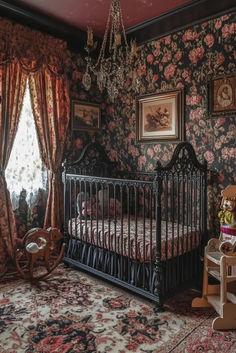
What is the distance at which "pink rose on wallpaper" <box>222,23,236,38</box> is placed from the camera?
9.23 ft

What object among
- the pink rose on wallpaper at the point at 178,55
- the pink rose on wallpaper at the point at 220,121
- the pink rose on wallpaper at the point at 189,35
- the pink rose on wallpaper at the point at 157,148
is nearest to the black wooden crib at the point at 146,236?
the pink rose on wallpaper at the point at 157,148

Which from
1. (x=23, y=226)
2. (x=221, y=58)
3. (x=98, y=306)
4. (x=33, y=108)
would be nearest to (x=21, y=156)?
(x=33, y=108)

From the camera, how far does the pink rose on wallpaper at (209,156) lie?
299 centimetres

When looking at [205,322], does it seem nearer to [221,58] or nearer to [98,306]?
[98,306]

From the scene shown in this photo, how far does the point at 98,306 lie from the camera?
2.46 meters

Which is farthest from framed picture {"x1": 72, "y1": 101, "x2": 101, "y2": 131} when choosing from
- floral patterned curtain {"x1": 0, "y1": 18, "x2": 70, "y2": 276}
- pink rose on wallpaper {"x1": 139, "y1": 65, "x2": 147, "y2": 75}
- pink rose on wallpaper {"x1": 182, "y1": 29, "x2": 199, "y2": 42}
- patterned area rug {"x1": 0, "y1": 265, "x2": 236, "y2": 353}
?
patterned area rug {"x1": 0, "y1": 265, "x2": 236, "y2": 353}

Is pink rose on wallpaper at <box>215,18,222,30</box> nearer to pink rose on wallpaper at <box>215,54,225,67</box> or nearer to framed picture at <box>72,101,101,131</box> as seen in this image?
pink rose on wallpaper at <box>215,54,225,67</box>

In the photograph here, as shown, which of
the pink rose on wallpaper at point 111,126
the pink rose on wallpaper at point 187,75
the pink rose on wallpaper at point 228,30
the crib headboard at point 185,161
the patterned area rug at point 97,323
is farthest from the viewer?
the pink rose on wallpaper at point 111,126

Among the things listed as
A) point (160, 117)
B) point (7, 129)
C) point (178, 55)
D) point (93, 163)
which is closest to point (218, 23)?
point (178, 55)

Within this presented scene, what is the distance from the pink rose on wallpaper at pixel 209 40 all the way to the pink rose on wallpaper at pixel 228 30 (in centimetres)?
11

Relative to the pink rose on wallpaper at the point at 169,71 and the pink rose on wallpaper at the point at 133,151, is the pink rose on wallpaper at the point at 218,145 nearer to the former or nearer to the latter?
the pink rose on wallpaper at the point at 169,71

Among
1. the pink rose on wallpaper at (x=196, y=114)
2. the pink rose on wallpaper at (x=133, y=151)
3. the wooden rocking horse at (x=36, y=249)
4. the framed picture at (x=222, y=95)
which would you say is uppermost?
the framed picture at (x=222, y=95)

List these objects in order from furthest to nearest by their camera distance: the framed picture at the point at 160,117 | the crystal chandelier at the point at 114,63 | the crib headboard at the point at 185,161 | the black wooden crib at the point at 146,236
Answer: the framed picture at the point at 160,117
the crib headboard at the point at 185,161
the black wooden crib at the point at 146,236
the crystal chandelier at the point at 114,63

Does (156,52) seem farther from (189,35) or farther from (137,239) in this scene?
(137,239)
